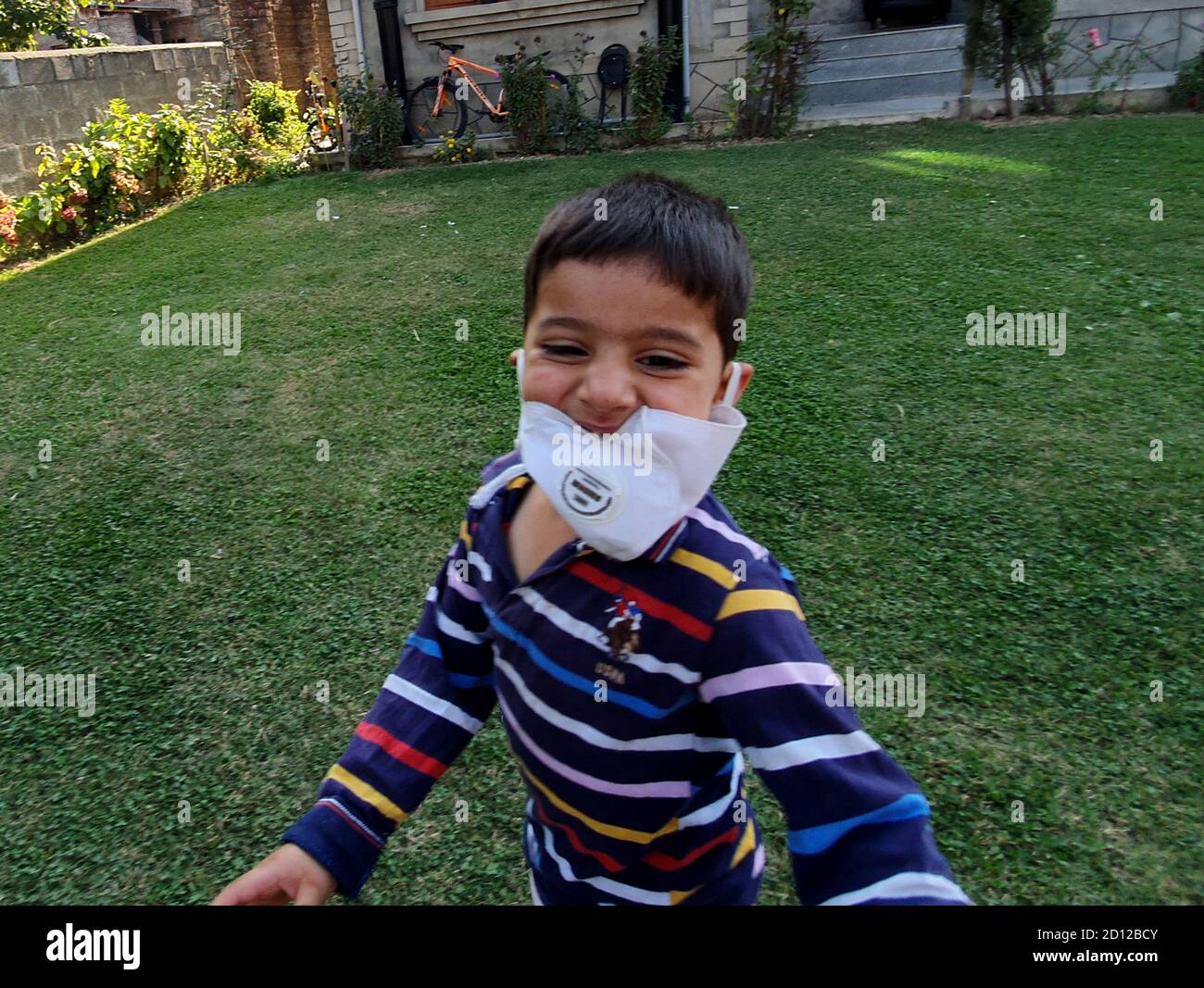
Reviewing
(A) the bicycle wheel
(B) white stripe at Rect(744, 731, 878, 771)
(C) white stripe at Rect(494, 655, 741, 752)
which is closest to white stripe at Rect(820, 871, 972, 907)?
(B) white stripe at Rect(744, 731, 878, 771)

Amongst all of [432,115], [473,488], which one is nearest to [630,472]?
[473,488]

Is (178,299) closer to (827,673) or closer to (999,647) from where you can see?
(999,647)

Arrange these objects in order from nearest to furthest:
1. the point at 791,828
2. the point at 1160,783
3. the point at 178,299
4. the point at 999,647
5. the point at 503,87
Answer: the point at 791,828 → the point at 1160,783 → the point at 999,647 → the point at 178,299 → the point at 503,87

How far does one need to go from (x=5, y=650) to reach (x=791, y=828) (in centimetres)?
311

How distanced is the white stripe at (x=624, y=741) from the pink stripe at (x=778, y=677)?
5.0 inches

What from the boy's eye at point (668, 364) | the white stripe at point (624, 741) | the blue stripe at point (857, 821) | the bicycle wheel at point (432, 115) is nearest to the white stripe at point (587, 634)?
the white stripe at point (624, 741)

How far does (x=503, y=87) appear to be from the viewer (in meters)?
10.8

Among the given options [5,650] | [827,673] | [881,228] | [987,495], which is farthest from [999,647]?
[881,228]

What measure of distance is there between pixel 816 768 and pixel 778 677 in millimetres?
102

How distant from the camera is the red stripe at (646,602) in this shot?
3.64 ft

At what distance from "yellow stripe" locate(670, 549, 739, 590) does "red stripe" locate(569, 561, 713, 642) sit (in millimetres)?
51

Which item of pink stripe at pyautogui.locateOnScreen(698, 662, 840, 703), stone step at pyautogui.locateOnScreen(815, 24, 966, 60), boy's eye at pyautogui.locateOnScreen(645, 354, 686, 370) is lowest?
pink stripe at pyautogui.locateOnScreen(698, 662, 840, 703)

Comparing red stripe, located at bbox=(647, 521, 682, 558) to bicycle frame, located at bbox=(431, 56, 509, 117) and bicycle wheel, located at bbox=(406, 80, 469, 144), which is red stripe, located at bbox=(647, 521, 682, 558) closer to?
bicycle frame, located at bbox=(431, 56, 509, 117)

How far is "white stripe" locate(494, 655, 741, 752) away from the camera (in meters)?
1.18
